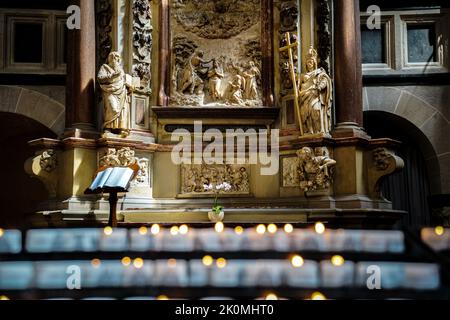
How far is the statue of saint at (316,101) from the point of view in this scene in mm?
8477

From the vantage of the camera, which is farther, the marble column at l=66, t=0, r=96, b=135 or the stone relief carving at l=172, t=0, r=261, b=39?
the stone relief carving at l=172, t=0, r=261, b=39

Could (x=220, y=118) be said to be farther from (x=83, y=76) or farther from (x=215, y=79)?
(x=83, y=76)

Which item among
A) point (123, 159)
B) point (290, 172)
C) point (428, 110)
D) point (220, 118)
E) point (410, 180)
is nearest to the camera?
point (123, 159)

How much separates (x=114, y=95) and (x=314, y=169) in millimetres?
2924

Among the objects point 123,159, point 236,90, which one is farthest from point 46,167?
point 236,90

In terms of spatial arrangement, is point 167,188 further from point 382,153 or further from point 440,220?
point 440,220

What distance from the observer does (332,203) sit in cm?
820

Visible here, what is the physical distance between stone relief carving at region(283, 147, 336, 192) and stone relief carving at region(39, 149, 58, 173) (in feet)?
11.1

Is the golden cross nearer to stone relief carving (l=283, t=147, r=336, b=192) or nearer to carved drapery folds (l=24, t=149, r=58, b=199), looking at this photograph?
stone relief carving (l=283, t=147, r=336, b=192)

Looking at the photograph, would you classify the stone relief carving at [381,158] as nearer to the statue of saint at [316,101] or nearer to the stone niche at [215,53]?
the statue of saint at [316,101]

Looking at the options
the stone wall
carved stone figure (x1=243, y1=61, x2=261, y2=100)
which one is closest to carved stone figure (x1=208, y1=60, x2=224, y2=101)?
carved stone figure (x1=243, y1=61, x2=261, y2=100)

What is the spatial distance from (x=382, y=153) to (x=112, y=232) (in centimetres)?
593

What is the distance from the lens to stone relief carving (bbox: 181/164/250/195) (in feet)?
29.0

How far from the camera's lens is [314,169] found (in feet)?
27.3
